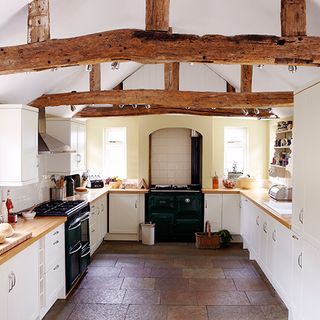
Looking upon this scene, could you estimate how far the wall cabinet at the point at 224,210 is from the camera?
6.20 m

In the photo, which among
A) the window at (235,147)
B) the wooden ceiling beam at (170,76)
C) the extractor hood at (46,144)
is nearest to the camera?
the extractor hood at (46,144)

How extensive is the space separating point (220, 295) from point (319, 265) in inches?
64.0

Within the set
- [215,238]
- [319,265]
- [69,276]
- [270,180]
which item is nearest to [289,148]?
[270,180]

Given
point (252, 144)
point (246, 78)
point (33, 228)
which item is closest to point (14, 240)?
point (33, 228)

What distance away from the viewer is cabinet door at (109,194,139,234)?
20.4ft

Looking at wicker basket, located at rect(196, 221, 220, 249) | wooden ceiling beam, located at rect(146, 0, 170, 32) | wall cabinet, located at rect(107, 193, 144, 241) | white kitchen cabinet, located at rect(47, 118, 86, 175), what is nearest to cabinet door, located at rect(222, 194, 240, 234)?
wicker basket, located at rect(196, 221, 220, 249)

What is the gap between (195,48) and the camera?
2285 mm

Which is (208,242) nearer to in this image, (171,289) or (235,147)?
(171,289)

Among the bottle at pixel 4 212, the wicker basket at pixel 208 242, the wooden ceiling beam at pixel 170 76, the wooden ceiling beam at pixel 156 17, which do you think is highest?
the wooden ceiling beam at pixel 170 76

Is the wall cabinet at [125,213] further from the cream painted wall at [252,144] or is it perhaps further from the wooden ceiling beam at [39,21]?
the wooden ceiling beam at [39,21]

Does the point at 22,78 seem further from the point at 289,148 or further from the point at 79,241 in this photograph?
the point at 289,148

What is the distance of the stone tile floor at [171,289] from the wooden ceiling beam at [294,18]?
8.72 feet

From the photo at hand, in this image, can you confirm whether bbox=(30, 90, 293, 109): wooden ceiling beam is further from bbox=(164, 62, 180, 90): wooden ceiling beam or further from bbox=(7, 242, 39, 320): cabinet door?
bbox=(7, 242, 39, 320): cabinet door

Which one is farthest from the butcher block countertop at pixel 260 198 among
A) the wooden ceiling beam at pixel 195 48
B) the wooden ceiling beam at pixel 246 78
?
the wooden ceiling beam at pixel 195 48
